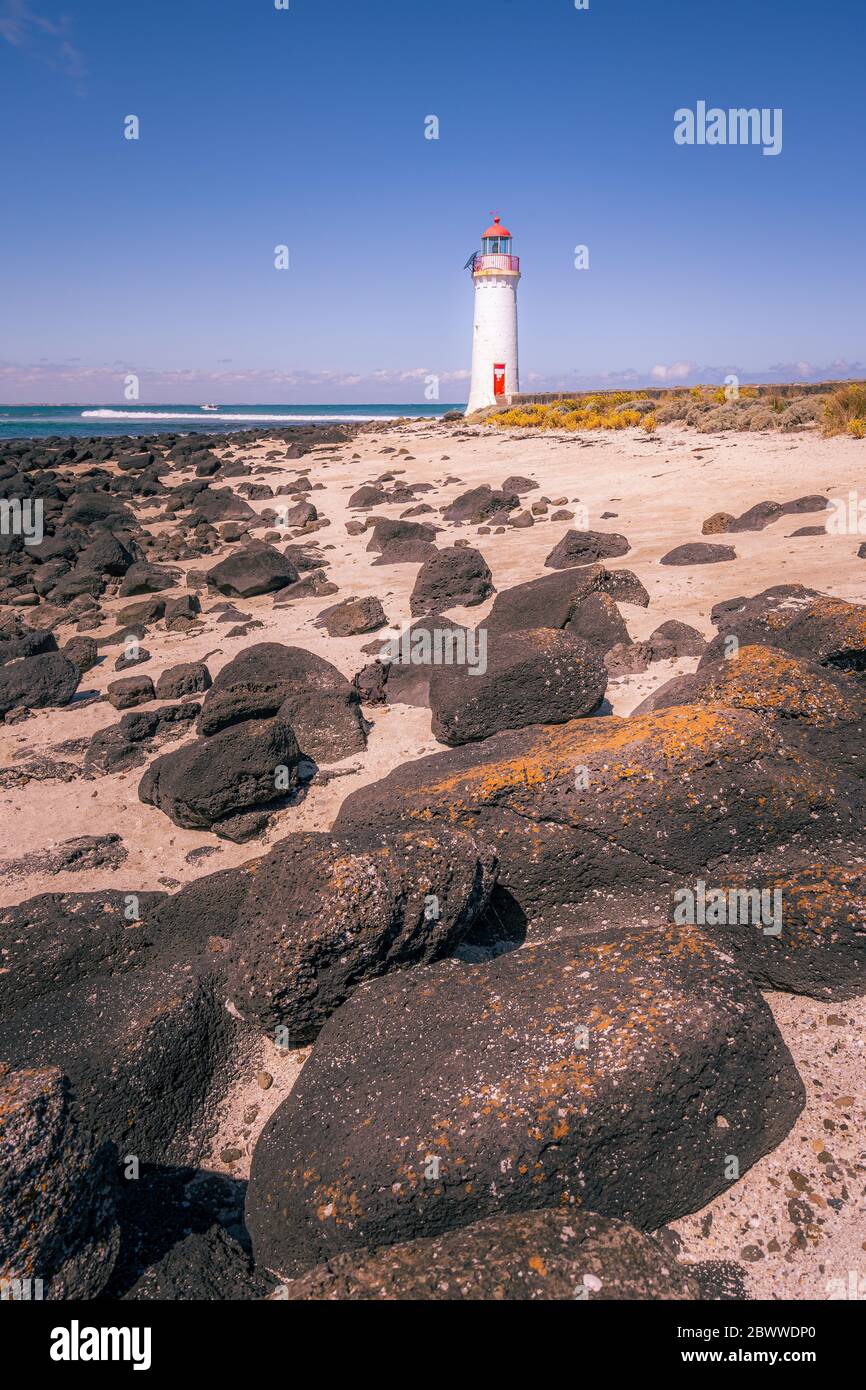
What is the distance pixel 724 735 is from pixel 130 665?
24.6 feet

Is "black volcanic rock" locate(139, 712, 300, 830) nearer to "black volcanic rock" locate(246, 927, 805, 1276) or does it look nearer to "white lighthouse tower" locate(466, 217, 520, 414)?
"black volcanic rock" locate(246, 927, 805, 1276)

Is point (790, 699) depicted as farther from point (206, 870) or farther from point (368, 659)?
point (368, 659)

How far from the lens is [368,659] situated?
8625 mm

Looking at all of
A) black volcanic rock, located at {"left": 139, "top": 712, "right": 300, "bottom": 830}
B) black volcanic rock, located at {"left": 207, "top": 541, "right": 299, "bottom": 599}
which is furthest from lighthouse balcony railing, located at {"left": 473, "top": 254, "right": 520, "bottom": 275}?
black volcanic rock, located at {"left": 139, "top": 712, "right": 300, "bottom": 830}

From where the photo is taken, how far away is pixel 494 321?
45.8 m

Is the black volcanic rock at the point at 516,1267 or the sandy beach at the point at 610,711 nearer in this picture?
the black volcanic rock at the point at 516,1267

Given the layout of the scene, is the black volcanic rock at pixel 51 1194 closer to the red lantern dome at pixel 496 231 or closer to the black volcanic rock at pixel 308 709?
the black volcanic rock at pixel 308 709

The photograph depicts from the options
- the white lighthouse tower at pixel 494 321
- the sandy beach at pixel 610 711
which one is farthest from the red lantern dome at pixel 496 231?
the sandy beach at pixel 610 711

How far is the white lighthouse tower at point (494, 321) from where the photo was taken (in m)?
45.6

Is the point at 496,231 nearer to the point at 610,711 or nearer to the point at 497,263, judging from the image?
the point at 497,263

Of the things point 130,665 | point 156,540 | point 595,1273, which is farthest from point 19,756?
point 156,540

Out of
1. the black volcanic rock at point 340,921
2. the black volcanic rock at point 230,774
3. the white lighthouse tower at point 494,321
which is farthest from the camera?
the white lighthouse tower at point 494,321

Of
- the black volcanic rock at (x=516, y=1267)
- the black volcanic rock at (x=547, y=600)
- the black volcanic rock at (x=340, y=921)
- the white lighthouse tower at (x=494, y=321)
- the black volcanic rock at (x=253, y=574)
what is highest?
the white lighthouse tower at (x=494, y=321)

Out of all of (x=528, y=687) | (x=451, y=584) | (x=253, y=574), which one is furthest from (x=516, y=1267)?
(x=253, y=574)
